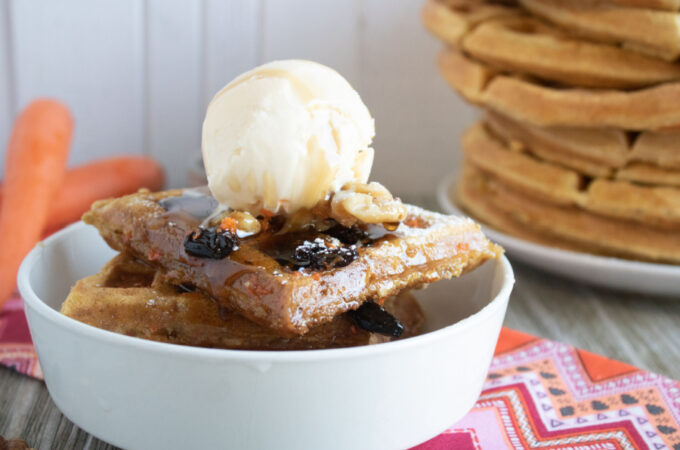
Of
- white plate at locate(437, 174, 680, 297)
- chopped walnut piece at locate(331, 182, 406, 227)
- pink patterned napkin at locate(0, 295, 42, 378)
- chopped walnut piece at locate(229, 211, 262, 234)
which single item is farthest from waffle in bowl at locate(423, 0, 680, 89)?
pink patterned napkin at locate(0, 295, 42, 378)

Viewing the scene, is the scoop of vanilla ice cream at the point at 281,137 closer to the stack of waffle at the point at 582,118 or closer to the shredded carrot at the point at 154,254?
the shredded carrot at the point at 154,254

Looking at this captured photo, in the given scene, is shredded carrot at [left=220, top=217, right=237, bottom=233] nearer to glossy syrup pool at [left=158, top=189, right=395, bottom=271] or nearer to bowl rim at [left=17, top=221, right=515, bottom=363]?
glossy syrup pool at [left=158, top=189, right=395, bottom=271]

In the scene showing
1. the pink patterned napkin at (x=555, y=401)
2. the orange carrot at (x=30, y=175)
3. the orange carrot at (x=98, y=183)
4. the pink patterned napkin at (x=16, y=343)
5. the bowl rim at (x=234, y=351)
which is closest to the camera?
the bowl rim at (x=234, y=351)

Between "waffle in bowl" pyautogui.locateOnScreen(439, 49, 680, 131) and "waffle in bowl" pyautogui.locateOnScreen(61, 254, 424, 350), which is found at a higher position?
"waffle in bowl" pyautogui.locateOnScreen(439, 49, 680, 131)

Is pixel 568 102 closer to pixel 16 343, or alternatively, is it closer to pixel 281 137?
pixel 281 137

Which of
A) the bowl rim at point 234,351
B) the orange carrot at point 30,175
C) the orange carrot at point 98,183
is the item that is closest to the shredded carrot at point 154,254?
the bowl rim at point 234,351

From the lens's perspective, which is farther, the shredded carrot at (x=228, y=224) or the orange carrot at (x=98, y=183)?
the orange carrot at (x=98, y=183)
